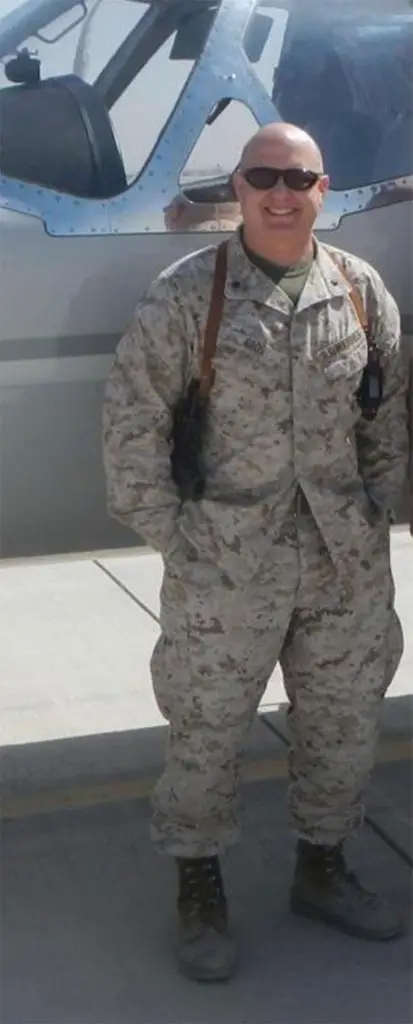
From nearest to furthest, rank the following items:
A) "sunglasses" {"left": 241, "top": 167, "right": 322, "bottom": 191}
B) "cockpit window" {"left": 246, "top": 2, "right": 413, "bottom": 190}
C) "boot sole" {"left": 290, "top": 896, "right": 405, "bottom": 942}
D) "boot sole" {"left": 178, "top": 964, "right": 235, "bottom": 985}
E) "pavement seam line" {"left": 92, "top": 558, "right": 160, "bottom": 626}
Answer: "sunglasses" {"left": 241, "top": 167, "right": 322, "bottom": 191}, "boot sole" {"left": 178, "top": 964, "right": 235, "bottom": 985}, "boot sole" {"left": 290, "top": 896, "right": 405, "bottom": 942}, "cockpit window" {"left": 246, "top": 2, "right": 413, "bottom": 190}, "pavement seam line" {"left": 92, "top": 558, "right": 160, "bottom": 626}

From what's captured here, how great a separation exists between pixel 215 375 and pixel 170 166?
103 centimetres

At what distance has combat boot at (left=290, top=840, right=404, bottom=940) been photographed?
3486 millimetres

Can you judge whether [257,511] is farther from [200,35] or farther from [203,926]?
[200,35]

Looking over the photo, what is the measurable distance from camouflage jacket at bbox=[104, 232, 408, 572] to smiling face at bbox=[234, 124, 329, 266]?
0.24ft

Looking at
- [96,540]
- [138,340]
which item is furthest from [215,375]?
[96,540]

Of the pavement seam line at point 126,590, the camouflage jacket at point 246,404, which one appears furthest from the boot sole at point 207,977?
the pavement seam line at point 126,590

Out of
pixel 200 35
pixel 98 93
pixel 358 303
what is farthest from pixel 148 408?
pixel 200 35

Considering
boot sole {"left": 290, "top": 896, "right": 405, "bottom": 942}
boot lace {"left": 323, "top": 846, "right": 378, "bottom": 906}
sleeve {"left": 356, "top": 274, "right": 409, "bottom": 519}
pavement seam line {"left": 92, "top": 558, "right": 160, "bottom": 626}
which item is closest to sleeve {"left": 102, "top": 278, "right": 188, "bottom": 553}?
sleeve {"left": 356, "top": 274, "right": 409, "bottom": 519}

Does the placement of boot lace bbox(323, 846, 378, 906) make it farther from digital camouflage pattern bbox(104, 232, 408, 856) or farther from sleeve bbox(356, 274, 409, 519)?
sleeve bbox(356, 274, 409, 519)

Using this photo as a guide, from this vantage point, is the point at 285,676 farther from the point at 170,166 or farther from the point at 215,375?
the point at 170,166

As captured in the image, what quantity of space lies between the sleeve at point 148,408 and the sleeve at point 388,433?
1.44 feet

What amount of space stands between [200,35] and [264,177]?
1089 mm

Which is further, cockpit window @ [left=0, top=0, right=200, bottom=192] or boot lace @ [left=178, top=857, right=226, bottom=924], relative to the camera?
cockpit window @ [left=0, top=0, right=200, bottom=192]

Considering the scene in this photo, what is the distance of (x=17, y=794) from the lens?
436cm
